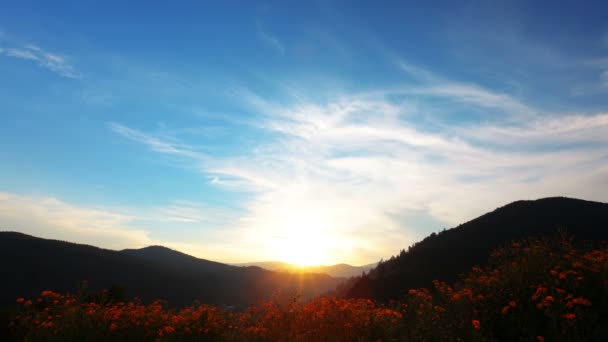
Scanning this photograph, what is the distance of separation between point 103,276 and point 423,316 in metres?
86.9

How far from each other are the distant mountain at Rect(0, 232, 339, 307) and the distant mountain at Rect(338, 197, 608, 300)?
1985cm

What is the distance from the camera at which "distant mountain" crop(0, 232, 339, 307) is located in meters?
68.4

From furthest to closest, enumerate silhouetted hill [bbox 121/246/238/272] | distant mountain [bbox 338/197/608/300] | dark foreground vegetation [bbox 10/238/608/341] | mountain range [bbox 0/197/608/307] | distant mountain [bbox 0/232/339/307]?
silhouetted hill [bbox 121/246/238/272]
distant mountain [bbox 0/232/339/307]
mountain range [bbox 0/197/608/307]
distant mountain [bbox 338/197/608/300]
dark foreground vegetation [bbox 10/238/608/341]

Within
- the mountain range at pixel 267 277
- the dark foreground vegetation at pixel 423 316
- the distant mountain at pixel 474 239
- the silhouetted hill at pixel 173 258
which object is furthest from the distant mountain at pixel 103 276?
the dark foreground vegetation at pixel 423 316

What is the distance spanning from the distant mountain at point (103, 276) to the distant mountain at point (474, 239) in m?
19.8

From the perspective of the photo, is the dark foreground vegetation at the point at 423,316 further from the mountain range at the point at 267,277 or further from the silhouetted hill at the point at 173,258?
the silhouetted hill at the point at 173,258

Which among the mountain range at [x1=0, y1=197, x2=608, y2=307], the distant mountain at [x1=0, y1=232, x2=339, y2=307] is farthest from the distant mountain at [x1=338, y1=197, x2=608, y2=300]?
the distant mountain at [x1=0, y1=232, x2=339, y2=307]

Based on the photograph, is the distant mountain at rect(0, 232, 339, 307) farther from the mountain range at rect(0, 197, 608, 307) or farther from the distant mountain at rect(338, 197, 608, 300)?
the distant mountain at rect(338, 197, 608, 300)

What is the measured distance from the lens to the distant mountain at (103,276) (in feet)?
225

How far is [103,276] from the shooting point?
80.0 m

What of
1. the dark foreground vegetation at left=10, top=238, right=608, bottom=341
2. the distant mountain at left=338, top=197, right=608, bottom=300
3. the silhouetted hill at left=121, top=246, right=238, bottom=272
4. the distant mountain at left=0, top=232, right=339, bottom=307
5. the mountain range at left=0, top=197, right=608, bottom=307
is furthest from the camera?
the silhouetted hill at left=121, top=246, right=238, bottom=272

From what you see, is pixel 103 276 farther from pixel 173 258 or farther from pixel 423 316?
pixel 423 316

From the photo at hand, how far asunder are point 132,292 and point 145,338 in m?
78.1

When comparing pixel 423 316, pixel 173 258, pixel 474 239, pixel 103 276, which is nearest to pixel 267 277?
pixel 103 276
